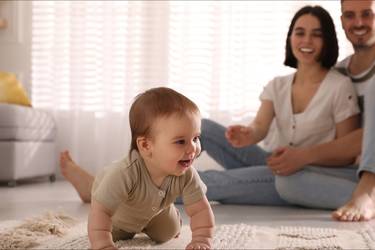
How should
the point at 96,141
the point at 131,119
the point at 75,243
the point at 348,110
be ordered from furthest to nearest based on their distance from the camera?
the point at 96,141
the point at 348,110
the point at 75,243
the point at 131,119

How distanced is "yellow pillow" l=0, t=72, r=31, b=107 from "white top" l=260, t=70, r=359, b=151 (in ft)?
5.11

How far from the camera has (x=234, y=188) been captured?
2.06m

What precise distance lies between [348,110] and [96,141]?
1951 millimetres

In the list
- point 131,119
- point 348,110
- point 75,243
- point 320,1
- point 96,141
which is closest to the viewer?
point 131,119

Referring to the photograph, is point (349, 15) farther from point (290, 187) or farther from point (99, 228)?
point (99, 228)

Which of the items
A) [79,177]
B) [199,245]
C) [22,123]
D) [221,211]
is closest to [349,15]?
[221,211]

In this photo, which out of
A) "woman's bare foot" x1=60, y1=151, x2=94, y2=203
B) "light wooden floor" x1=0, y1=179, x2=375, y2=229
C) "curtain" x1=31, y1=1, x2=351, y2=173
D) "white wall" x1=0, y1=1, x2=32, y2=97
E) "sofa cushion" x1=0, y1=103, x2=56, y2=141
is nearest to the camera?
"light wooden floor" x1=0, y1=179, x2=375, y2=229

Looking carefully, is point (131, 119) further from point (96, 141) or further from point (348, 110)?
point (96, 141)

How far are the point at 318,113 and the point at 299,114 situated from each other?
71 millimetres

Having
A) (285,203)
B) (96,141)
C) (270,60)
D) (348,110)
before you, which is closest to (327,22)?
(348,110)

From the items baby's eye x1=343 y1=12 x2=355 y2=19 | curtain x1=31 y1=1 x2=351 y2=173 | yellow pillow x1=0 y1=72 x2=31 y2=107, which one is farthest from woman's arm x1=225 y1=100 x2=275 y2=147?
yellow pillow x1=0 y1=72 x2=31 y2=107

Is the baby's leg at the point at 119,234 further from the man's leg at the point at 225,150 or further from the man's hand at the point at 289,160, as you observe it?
the man's leg at the point at 225,150

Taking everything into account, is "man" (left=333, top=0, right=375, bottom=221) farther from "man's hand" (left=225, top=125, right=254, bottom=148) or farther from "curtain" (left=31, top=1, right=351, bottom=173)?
"curtain" (left=31, top=1, right=351, bottom=173)

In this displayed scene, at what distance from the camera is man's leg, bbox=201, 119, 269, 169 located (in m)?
2.18
